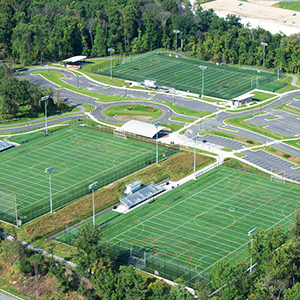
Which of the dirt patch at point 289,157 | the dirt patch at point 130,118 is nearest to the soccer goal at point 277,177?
the dirt patch at point 289,157

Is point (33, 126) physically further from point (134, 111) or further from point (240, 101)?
point (240, 101)

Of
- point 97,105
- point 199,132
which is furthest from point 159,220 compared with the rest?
point 97,105

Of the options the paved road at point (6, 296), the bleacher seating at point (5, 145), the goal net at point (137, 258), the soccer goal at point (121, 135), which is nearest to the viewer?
the paved road at point (6, 296)

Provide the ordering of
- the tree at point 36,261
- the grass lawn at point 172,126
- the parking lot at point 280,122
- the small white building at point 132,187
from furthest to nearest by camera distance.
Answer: the parking lot at point 280,122, the grass lawn at point 172,126, the small white building at point 132,187, the tree at point 36,261

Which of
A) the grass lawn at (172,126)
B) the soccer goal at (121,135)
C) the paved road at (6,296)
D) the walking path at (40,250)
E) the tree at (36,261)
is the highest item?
the soccer goal at (121,135)

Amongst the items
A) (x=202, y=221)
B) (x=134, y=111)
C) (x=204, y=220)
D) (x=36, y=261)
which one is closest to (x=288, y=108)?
(x=134, y=111)

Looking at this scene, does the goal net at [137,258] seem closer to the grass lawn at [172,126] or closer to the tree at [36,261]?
the tree at [36,261]

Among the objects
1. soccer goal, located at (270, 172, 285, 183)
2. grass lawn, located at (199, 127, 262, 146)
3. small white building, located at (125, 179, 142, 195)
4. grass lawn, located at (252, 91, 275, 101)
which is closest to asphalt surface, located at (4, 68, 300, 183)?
grass lawn, located at (199, 127, 262, 146)
